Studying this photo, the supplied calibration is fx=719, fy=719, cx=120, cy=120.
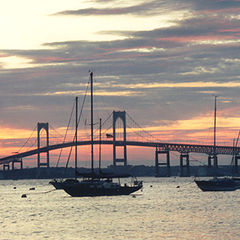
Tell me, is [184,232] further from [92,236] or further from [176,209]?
[176,209]

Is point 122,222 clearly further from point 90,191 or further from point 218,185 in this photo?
point 218,185

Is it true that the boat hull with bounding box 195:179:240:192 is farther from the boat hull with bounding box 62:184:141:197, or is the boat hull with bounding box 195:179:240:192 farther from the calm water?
the calm water

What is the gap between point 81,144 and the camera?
182750 mm

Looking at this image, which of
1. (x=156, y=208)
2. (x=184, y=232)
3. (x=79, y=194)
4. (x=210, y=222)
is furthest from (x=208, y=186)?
(x=184, y=232)

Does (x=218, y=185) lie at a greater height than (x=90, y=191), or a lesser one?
lesser

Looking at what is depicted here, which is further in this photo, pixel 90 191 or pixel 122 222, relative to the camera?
pixel 90 191

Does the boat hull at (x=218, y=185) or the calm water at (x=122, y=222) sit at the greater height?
the calm water at (x=122, y=222)

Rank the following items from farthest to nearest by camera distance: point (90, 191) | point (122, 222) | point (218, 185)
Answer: point (218, 185)
point (90, 191)
point (122, 222)

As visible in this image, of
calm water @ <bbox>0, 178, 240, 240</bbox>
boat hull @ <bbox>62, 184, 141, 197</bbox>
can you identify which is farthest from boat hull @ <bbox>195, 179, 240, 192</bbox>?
calm water @ <bbox>0, 178, 240, 240</bbox>

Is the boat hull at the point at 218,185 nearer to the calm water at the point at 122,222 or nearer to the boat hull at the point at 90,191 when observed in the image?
the boat hull at the point at 90,191

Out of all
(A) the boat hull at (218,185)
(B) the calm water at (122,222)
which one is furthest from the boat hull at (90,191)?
(A) the boat hull at (218,185)

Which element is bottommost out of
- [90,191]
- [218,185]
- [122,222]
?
[218,185]

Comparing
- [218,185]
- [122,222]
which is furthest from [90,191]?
[122,222]

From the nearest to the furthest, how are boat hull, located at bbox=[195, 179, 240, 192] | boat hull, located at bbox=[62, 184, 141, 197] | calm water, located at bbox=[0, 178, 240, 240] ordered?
calm water, located at bbox=[0, 178, 240, 240], boat hull, located at bbox=[62, 184, 141, 197], boat hull, located at bbox=[195, 179, 240, 192]
